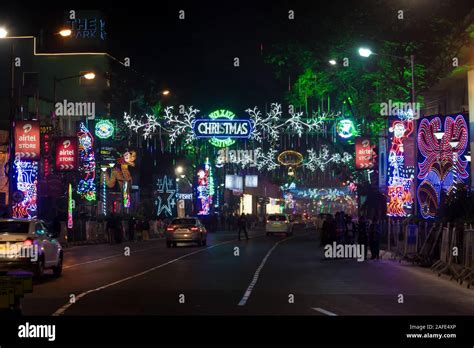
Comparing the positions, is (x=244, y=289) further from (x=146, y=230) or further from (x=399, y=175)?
(x=146, y=230)

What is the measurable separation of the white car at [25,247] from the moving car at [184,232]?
18.6 meters

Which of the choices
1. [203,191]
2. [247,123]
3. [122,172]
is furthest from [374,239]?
[203,191]

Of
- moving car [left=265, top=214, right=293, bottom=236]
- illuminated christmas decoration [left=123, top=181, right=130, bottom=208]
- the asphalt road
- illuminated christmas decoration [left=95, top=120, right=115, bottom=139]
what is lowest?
the asphalt road

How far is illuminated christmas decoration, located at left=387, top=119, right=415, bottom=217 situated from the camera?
4131 centimetres

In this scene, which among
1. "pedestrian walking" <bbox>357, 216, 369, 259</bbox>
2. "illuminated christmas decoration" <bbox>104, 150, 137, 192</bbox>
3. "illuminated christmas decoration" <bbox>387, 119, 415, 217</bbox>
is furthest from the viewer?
"illuminated christmas decoration" <bbox>104, 150, 137, 192</bbox>

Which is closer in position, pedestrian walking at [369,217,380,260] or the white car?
the white car

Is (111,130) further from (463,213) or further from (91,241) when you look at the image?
(463,213)

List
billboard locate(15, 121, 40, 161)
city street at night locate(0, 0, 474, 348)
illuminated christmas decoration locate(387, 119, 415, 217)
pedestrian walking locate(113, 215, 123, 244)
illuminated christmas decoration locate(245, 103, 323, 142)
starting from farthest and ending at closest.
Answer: pedestrian walking locate(113, 215, 123, 244)
illuminated christmas decoration locate(245, 103, 323, 142)
illuminated christmas decoration locate(387, 119, 415, 217)
billboard locate(15, 121, 40, 161)
city street at night locate(0, 0, 474, 348)

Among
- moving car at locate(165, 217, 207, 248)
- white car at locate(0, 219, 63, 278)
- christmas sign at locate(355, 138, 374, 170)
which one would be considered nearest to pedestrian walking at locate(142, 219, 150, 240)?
moving car at locate(165, 217, 207, 248)

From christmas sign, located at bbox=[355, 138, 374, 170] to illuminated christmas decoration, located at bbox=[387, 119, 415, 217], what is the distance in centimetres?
515

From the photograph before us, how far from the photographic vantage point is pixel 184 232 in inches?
1639

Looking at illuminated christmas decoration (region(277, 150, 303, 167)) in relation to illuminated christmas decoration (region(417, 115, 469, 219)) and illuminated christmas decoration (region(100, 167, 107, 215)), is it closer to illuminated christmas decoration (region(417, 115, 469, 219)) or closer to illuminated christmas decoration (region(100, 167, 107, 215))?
illuminated christmas decoration (region(100, 167, 107, 215))

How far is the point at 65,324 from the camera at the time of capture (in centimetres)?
1176

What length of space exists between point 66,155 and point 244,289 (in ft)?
91.6
